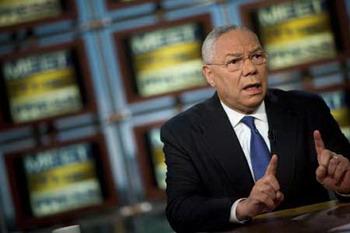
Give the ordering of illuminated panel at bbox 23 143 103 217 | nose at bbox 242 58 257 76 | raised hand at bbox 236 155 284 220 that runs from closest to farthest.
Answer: raised hand at bbox 236 155 284 220 < nose at bbox 242 58 257 76 < illuminated panel at bbox 23 143 103 217

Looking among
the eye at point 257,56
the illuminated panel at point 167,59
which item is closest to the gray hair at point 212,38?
the eye at point 257,56

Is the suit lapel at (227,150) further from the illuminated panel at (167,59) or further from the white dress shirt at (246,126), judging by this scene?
the illuminated panel at (167,59)

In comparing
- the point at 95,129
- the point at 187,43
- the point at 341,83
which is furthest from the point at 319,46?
the point at 95,129

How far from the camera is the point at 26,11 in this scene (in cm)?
422

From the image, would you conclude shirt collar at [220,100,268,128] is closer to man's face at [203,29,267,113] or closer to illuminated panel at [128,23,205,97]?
man's face at [203,29,267,113]

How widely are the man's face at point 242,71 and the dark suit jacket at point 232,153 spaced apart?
0.37 feet

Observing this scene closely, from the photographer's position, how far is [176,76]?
13.7 ft

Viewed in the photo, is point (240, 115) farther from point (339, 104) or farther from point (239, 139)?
point (339, 104)

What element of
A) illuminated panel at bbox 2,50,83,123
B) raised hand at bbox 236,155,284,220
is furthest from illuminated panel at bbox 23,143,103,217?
raised hand at bbox 236,155,284,220

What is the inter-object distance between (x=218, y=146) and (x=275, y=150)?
20 centimetres

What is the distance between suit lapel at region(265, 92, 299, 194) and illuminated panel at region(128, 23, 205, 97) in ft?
5.43

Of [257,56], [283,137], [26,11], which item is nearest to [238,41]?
[257,56]

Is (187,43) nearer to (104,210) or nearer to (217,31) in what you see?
(104,210)

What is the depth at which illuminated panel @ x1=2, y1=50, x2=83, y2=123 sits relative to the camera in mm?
4156
